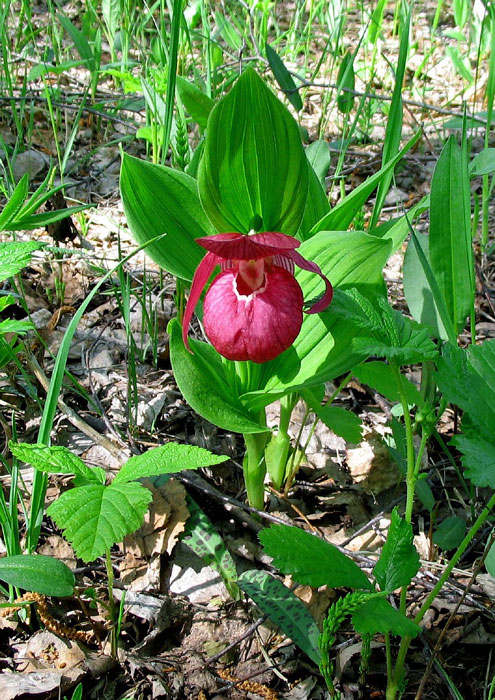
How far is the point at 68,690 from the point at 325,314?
37.6 inches

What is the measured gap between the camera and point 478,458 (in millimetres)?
890

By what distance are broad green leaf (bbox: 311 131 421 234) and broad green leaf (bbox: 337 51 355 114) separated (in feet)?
3.65

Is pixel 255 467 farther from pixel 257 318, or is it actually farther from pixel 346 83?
pixel 346 83

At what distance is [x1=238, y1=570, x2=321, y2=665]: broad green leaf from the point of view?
123 cm

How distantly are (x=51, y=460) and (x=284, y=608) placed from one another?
24.4 inches

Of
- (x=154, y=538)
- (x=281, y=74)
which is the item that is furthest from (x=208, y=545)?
(x=281, y=74)

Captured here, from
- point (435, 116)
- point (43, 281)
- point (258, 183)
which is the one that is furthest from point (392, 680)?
point (435, 116)

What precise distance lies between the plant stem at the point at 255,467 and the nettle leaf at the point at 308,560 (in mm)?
454

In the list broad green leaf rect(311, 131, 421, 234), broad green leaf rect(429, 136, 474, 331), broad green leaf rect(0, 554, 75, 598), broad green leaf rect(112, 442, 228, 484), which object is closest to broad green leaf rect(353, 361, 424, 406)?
broad green leaf rect(429, 136, 474, 331)

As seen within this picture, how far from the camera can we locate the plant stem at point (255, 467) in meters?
1.46

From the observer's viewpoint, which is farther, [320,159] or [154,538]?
[320,159]

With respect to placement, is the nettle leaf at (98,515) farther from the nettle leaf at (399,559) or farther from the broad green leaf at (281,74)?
the broad green leaf at (281,74)

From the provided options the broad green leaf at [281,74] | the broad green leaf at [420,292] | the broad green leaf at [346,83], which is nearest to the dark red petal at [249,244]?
the broad green leaf at [420,292]

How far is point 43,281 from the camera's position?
7.52 ft
